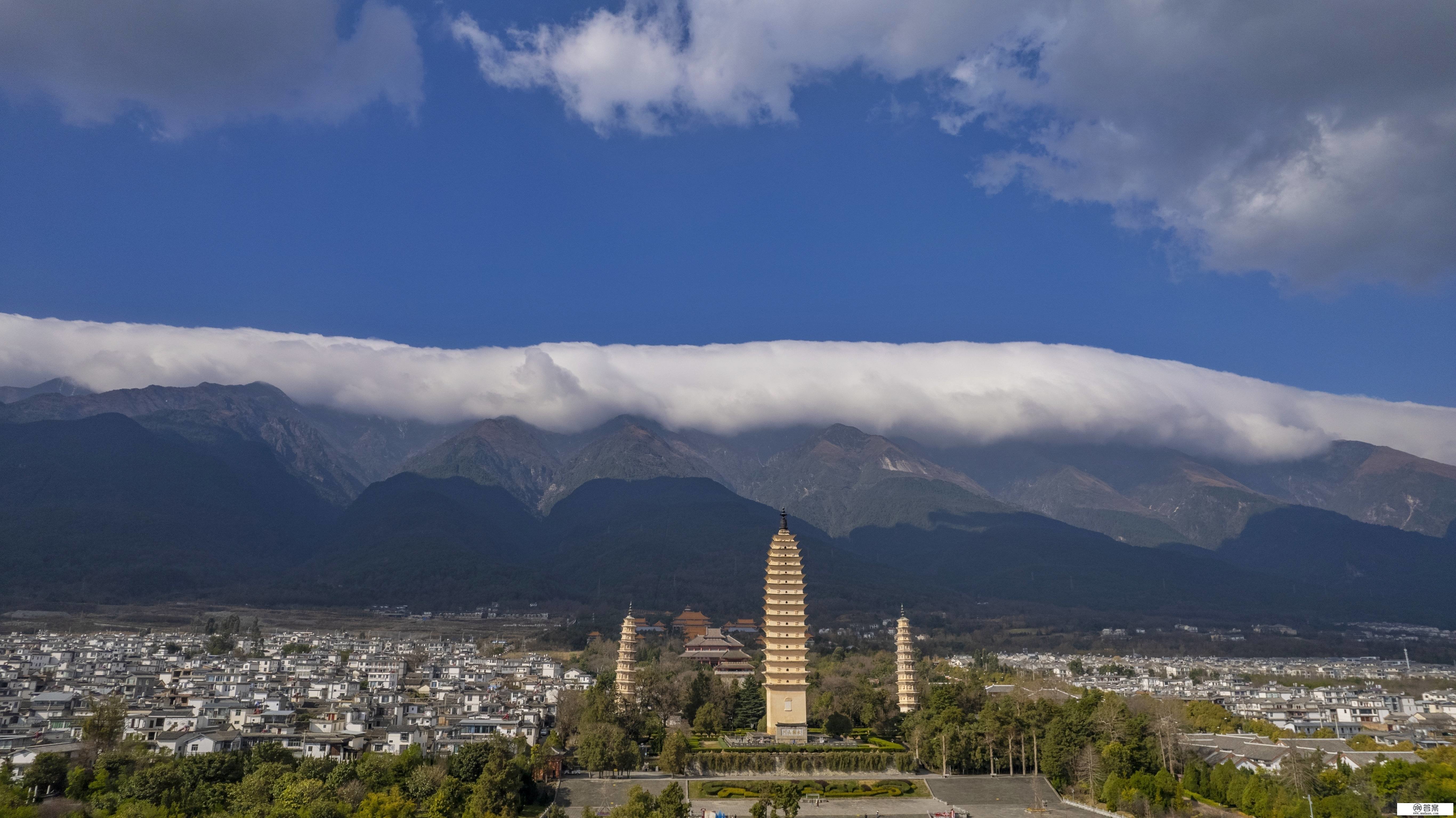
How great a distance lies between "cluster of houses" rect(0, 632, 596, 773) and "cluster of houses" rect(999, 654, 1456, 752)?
148 ft

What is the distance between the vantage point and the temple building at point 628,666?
7406 cm

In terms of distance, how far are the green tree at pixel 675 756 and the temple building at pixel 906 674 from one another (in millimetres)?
22984

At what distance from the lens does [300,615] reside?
158375mm

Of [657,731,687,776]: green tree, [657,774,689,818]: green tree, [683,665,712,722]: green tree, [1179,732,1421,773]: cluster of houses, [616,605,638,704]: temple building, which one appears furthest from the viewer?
[616,605,638,704]: temple building

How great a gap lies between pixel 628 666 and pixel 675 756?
1811 centimetres

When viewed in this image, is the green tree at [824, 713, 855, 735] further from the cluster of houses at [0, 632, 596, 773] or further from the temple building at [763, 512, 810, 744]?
the cluster of houses at [0, 632, 596, 773]

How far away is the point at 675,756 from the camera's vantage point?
5809 centimetres

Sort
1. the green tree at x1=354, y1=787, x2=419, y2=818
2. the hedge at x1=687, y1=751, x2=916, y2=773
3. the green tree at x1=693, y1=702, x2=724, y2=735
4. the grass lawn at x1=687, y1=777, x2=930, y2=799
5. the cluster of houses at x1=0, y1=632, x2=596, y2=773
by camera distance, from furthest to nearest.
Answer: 1. the green tree at x1=693, y1=702, x2=724, y2=735
2. the hedge at x1=687, y1=751, x2=916, y2=773
3. the cluster of houses at x1=0, y1=632, x2=596, y2=773
4. the grass lawn at x1=687, y1=777, x2=930, y2=799
5. the green tree at x1=354, y1=787, x2=419, y2=818

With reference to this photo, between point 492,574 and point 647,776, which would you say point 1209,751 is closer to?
point 647,776

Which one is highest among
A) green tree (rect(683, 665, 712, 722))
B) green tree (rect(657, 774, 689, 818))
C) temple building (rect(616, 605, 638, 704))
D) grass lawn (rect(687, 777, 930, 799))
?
temple building (rect(616, 605, 638, 704))

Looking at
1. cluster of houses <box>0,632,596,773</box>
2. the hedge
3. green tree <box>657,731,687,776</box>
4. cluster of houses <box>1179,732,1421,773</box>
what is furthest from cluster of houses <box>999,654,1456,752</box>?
cluster of houses <box>0,632,596,773</box>

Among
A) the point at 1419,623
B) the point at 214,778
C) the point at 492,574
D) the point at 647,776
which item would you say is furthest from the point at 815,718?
the point at 1419,623

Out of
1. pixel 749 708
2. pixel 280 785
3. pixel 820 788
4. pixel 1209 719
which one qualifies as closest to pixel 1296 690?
pixel 1209 719

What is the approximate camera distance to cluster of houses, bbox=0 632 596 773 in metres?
56.1
